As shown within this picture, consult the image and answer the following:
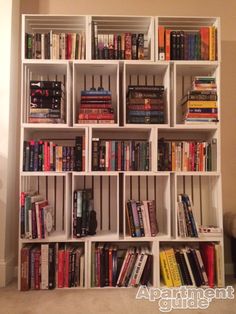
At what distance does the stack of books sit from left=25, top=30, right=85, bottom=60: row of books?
1360mm

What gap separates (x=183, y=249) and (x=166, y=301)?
1.34 feet

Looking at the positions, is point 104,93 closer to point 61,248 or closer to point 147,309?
point 61,248

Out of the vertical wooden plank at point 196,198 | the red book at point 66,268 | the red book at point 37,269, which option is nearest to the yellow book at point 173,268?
the vertical wooden plank at point 196,198

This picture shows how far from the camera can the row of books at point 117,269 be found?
6.72ft

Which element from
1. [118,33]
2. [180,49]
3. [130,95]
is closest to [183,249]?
[130,95]

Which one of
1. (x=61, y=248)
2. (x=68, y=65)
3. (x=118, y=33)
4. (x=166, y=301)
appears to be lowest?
(x=166, y=301)

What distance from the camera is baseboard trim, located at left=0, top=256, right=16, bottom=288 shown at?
2.11 m

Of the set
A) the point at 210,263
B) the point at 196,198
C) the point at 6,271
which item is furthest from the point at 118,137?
the point at 6,271

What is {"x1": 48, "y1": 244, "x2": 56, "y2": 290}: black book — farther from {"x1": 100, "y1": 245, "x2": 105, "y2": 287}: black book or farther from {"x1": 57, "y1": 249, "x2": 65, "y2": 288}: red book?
{"x1": 100, "y1": 245, "x2": 105, "y2": 287}: black book

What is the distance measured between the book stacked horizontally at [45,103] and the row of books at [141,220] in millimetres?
855

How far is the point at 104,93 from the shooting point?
2.15 m

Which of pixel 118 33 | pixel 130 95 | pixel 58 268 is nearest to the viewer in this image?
pixel 58 268

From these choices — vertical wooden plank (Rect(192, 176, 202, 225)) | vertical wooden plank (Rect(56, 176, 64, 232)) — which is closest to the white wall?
vertical wooden plank (Rect(56, 176, 64, 232))

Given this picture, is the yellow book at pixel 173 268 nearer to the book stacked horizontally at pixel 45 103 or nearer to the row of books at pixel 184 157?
the row of books at pixel 184 157
